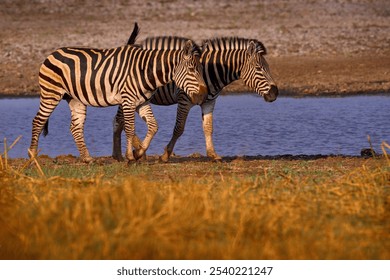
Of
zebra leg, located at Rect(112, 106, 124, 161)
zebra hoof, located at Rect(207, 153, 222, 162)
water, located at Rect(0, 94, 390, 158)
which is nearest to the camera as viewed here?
zebra hoof, located at Rect(207, 153, 222, 162)

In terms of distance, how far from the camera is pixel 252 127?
1850 cm

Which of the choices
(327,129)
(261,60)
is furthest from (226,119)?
(261,60)

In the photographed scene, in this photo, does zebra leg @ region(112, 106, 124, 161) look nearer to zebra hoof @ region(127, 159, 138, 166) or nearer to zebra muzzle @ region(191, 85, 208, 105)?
zebra hoof @ region(127, 159, 138, 166)

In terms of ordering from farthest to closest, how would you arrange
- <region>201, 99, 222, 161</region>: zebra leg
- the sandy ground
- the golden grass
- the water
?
the sandy ground < the water < <region>201, 99, 222, 161</region>: zebra leg < the golden grass

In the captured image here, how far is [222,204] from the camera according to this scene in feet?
21.5

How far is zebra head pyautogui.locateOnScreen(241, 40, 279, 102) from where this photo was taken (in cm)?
1350

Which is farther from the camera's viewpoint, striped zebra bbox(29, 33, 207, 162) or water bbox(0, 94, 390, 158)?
water bbox(0, 94, 390, 158)

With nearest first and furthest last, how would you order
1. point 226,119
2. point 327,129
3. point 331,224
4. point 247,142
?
point 331,224 < point 247,142 < point 327,129 < point 226,119

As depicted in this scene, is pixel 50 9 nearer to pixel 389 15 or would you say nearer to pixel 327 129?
pixel 389 15

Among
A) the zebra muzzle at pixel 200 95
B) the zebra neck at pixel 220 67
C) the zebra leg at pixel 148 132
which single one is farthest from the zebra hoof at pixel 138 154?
the zebra neck at pixel 220 67

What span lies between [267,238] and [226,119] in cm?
1340

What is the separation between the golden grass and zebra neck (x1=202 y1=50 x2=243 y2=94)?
660cm

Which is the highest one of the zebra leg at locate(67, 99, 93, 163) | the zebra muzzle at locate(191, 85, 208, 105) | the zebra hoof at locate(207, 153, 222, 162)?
the zebra muzzle at locate(191, 85, 208, 105)

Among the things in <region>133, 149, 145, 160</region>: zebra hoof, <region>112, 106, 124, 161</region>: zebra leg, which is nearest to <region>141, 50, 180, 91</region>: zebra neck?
<region>133, 149, 145, 160</region>: zebra hoof
